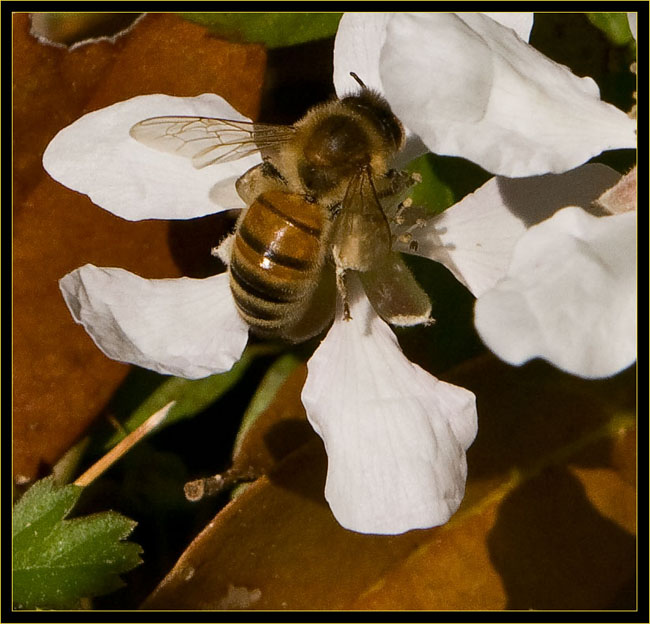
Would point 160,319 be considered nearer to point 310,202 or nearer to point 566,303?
point 310,202

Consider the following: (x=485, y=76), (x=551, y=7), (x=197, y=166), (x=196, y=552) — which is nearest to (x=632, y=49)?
(x=551, y=7)

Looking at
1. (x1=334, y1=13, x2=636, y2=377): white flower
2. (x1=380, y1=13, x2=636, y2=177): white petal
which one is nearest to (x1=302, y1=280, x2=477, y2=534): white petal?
(x1=334, y1=13, x2=636, y2=377): white flower

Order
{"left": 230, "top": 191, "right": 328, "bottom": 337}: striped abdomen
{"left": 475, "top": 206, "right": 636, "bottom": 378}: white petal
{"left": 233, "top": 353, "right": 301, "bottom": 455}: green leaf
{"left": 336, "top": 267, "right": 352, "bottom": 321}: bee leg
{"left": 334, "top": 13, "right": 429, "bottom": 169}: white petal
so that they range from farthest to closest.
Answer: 1. {"left": 233, "top": 353, "right": 301, "bottom": 455}: green leaf
2. {"left": 334, "top": 13, "right": 429, "bottom": 169}: white petal
3. {"left": 336, "top": 267, "right": 352, "bottom": 321}: bee leg
4. {"left": 230, "top": 191, "right": 328, "bottom": 337}: striped abdomen
5. {"left": 475, "top": 206, "right": 636, "bottom": 378}: white petal

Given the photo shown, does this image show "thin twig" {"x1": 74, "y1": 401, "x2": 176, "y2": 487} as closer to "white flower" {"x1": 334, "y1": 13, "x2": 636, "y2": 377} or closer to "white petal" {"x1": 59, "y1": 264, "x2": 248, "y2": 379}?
"white petal" {"x1": 59, "y1": 264, "x2": 248, "y2": 379}

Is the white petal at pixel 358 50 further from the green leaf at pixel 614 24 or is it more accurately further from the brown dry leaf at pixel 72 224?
the green leaf at pixel 614 24

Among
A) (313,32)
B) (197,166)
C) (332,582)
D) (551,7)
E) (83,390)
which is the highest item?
(551,7)

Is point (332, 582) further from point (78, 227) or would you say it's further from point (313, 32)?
point (313, 32)

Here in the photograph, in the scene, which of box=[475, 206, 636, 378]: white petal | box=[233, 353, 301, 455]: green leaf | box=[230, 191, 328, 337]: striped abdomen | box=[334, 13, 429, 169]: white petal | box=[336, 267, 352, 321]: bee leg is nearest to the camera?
box=[475, 206, 636, 378]: white petal
